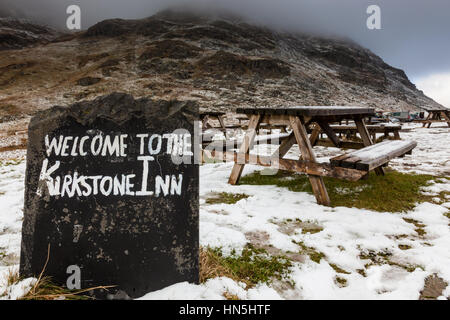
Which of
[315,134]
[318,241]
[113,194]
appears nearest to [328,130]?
[315,134]

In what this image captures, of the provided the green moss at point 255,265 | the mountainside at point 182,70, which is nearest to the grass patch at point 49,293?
the green moss at point 255,265

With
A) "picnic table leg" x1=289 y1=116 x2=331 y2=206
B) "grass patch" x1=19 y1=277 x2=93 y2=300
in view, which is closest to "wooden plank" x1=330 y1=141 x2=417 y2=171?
"picnic table leg" x1=289 y1=116 x2=331 y2=206

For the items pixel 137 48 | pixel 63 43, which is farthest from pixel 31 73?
pixel 63 43

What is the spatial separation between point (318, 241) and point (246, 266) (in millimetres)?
931

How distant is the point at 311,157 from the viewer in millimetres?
3656

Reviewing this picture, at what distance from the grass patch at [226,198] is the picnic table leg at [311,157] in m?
1.07

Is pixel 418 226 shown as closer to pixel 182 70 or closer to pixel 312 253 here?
pixel 312 253

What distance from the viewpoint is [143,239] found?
168 cm

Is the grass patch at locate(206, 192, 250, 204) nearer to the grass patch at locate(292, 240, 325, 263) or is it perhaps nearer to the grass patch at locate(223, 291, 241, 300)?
the grass patch at locate(292, 240, 325, 263)

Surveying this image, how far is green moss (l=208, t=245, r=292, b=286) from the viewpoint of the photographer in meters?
2.01

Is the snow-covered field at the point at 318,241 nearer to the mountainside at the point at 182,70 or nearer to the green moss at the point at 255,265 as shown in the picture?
the green moss at the point at 255,265

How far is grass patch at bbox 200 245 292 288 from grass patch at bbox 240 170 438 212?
1.87 m

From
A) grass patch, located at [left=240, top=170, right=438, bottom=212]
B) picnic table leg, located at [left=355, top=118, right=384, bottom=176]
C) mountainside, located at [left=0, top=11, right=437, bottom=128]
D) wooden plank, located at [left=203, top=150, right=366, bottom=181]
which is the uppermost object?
mountainside, located at [left=0, top=11, right=437, bottom=128]
